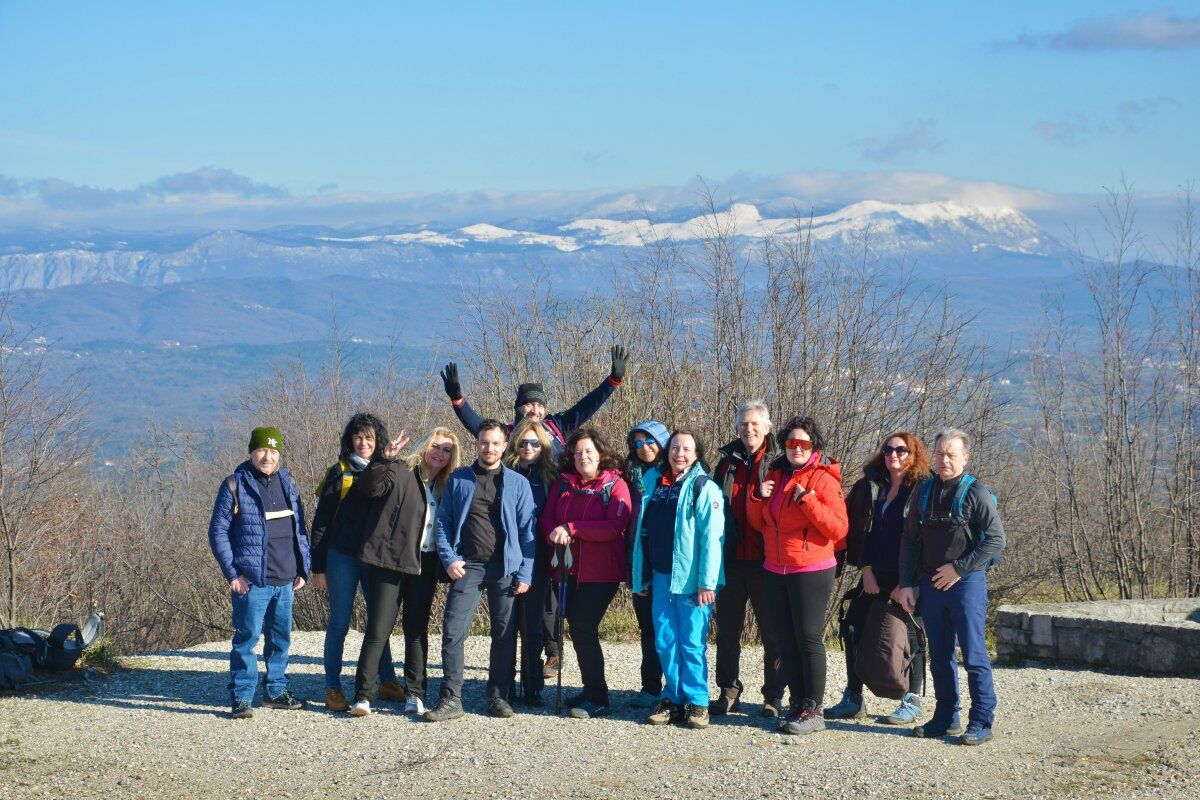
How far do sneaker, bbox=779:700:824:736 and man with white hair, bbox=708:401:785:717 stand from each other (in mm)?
324

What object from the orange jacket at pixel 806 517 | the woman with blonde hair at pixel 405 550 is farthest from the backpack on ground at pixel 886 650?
the woman with blonde hair at pixel 405 550

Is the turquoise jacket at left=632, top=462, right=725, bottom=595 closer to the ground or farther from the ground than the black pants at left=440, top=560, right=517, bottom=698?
farther from the ground

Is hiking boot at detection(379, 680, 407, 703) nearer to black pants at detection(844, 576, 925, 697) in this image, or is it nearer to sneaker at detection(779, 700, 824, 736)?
sneaker at detection(779, 700, 824, 736)

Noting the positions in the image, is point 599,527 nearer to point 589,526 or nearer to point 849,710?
point 589,526

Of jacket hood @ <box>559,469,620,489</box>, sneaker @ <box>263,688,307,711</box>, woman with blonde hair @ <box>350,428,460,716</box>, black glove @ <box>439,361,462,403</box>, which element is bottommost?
sneaker @ <box>263,688,307,711</box>

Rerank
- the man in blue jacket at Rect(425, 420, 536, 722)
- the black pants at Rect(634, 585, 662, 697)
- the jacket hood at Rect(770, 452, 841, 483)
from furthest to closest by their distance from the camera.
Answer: the black pants at Rect(634, 585, 662, 697) < the man in blue jacket at Rect(425, 420, 536, 722) < the jacket hood at Rect(770, 452, 841, 483)

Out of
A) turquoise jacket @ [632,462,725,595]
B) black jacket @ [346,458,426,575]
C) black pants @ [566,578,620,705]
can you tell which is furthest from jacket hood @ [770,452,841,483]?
black jacket @ [346,458,426,575]

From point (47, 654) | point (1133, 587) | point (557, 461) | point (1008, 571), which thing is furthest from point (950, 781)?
point (1008, 571)

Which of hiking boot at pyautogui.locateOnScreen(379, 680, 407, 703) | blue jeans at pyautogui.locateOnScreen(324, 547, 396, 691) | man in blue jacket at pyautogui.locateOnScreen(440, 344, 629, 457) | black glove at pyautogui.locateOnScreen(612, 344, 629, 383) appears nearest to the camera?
blue jeans at pyautogui.locateOnScreen(324, 547, 396, 691)

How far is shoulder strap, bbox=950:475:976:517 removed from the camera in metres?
6.58

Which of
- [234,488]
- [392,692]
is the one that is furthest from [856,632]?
[234,488]

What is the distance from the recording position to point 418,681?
759 cm

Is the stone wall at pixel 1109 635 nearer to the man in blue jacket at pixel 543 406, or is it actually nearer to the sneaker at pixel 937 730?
the sneaker at pixel 937 730

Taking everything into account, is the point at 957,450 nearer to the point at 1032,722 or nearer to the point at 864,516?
the point at 864,516
